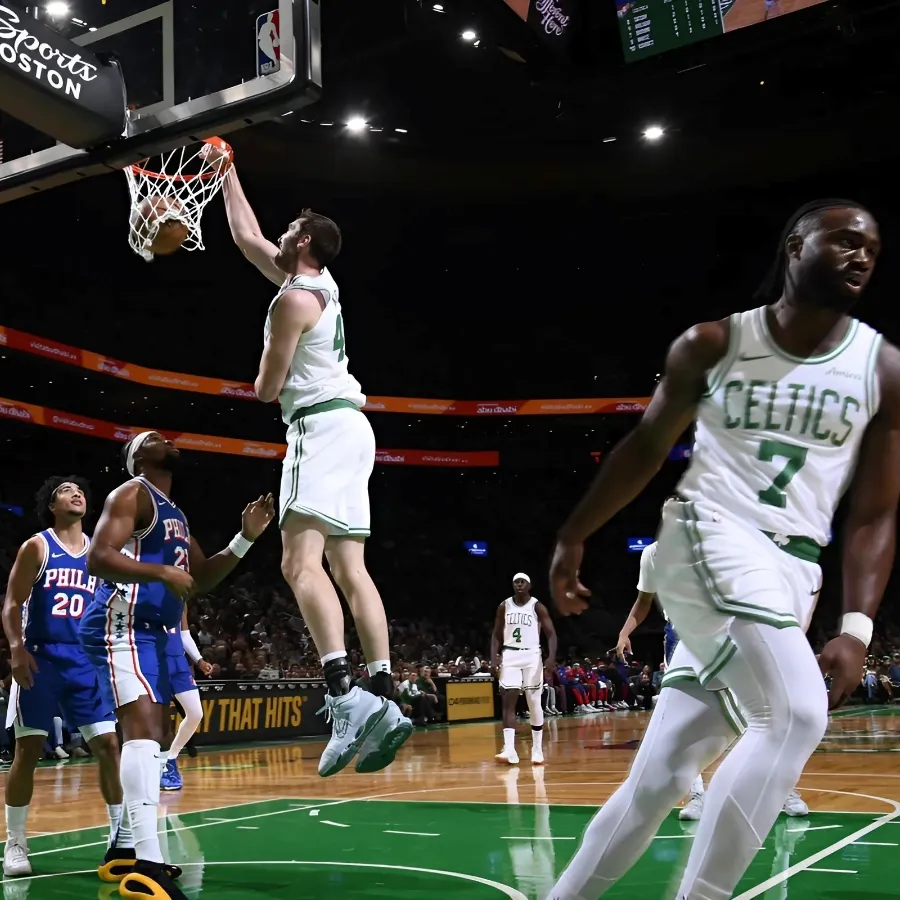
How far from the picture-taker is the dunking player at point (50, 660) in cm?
550

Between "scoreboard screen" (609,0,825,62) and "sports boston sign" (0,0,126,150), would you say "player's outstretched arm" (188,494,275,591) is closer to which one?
"sports boston sign" (0,0,126,150)

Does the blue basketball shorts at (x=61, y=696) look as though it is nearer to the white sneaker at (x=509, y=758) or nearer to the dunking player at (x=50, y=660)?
the dunking player at (x=50, y=660)

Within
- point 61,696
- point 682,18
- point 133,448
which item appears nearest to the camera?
point 133,448

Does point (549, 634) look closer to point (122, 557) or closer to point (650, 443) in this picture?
point (122, 557)

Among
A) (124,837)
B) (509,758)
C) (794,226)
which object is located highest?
(794,226)

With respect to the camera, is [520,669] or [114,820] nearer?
[114,820]

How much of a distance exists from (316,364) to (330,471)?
0.47m

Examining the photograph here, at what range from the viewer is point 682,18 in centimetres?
1194

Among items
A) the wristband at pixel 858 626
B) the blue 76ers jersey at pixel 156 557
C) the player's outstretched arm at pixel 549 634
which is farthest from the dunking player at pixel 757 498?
the player's outstretched arm at pixel 549 634

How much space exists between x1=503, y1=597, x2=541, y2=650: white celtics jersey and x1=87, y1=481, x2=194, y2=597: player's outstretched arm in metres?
6.95

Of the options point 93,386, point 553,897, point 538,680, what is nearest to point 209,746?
point 538,680

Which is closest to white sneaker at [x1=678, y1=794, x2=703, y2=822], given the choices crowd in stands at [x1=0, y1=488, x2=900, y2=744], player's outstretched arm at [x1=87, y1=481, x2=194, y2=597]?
player's outstretched arm at [x1=87, y1=481, x2=194, y2=597]

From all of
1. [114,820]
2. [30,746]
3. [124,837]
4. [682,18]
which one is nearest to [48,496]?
[30,746]

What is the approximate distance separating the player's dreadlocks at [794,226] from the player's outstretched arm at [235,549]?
2.58 meters
